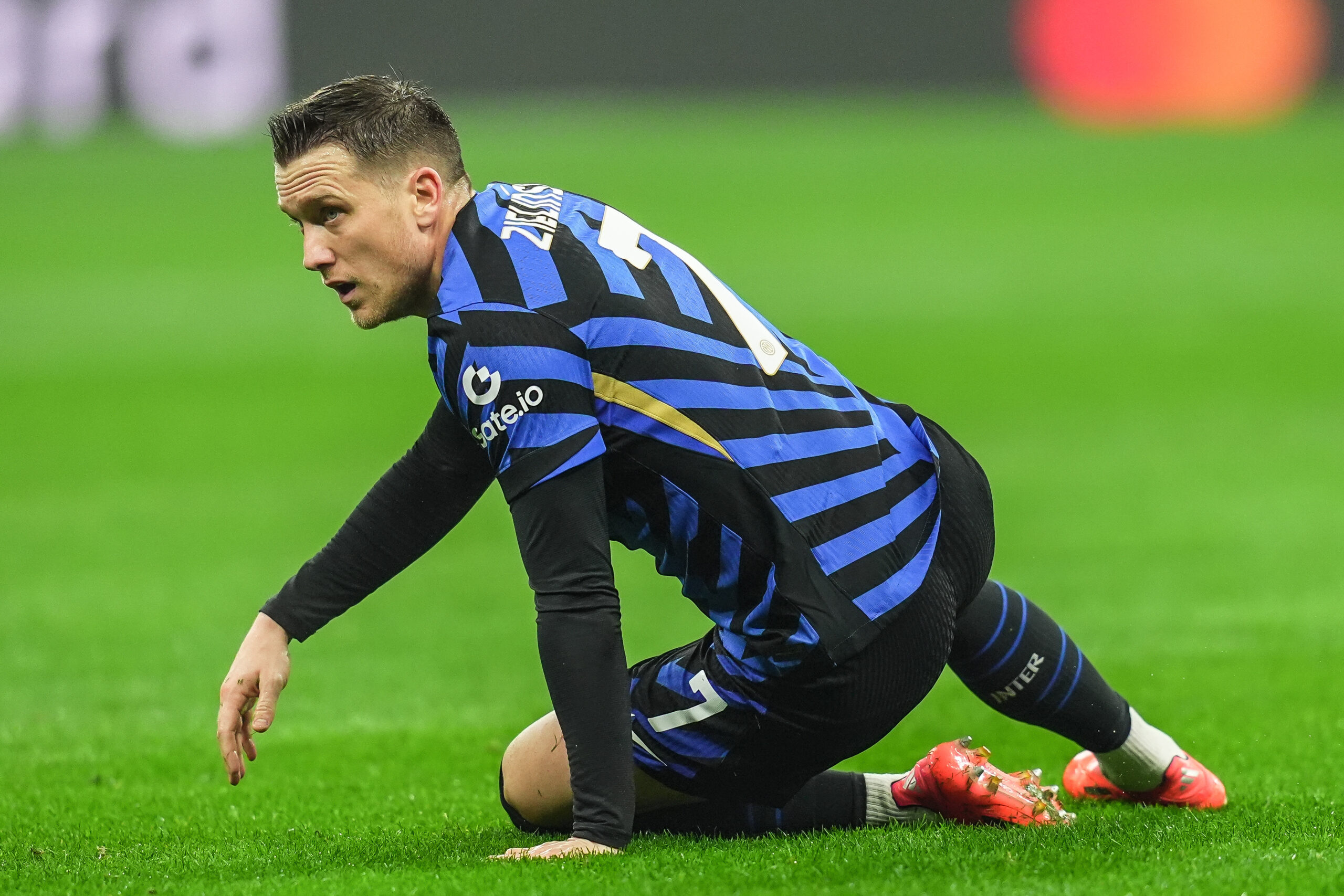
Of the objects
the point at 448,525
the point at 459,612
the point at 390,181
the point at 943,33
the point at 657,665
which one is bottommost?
the point at 459,612

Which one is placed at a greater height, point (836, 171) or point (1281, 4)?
point (1281, 4)

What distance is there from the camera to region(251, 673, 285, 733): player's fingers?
11.4ft

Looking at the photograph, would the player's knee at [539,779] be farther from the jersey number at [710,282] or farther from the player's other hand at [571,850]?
the jersey number at [710,282]

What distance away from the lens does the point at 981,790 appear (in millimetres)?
3783

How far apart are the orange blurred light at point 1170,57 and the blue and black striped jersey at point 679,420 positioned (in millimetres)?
23557

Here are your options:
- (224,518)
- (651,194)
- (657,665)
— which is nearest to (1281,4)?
(651,194)

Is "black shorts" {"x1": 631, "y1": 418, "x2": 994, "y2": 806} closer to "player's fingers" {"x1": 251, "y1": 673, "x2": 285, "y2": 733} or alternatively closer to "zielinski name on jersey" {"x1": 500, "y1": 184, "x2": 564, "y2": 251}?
"player's fingers" {"x1": 251, "y1": 673, "x2": 285, "y2": 733}

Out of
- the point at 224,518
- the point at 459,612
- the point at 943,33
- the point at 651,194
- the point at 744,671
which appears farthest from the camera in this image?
the point at 943,33

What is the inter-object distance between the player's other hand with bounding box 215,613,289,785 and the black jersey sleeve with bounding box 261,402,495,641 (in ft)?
0.18

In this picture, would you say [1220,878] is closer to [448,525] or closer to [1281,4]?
[448,525]

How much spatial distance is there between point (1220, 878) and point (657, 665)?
4.10 feet

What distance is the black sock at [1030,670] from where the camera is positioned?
3877mm

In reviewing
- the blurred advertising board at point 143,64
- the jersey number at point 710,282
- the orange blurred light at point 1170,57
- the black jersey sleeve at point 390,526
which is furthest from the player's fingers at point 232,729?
the orange blurred light at point 1170,57

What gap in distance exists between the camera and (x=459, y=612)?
8000 mm
